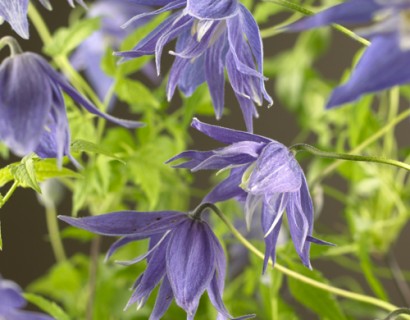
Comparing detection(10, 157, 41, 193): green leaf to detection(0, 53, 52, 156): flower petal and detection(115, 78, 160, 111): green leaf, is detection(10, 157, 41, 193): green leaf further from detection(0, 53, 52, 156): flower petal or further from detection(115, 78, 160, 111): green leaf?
detection(115, 78, 160, 111): green leaf

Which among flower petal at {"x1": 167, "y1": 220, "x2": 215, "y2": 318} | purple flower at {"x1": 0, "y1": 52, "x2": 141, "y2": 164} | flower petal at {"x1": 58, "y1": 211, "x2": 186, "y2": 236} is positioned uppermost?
purple flower at {"x1": 0, "y1": 52, "x2": 141, "y2": 164}

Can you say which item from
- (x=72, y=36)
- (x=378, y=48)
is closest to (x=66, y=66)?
(x=72, y=36)

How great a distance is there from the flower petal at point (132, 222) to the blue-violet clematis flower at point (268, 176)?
3 centimetres

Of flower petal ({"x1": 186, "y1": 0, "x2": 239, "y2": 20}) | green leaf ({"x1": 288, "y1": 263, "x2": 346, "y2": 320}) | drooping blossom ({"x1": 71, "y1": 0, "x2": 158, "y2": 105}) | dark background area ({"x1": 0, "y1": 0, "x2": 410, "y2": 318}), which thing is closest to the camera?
flower petal ({"x1": 186, "y1": 0, "x2": 239, "y2": 20})

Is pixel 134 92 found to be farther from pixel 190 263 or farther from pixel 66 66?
pixel 190 263

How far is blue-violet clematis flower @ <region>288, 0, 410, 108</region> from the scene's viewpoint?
0.30 metres

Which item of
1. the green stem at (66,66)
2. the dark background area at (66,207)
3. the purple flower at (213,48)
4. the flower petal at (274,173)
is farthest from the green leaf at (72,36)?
the dark background area at (66,207)

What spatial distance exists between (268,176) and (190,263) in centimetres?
7

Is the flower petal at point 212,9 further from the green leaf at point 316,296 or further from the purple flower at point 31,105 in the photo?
the green leaf at point 316,296

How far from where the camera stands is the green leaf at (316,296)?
547mm

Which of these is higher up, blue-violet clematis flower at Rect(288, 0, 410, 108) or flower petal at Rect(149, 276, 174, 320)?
blue-violet clematis flower at Rect(288, 0, 410, 108)

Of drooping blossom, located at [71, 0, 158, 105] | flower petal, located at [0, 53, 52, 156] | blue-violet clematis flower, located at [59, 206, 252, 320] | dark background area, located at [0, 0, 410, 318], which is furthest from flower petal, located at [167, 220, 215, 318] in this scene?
dark background area, located at [0, 0, 410, 318]

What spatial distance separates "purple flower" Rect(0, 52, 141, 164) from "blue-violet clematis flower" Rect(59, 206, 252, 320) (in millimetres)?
59

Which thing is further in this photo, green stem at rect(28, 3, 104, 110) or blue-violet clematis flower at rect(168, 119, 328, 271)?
green stem at rect(28, 3, 104, 110)
